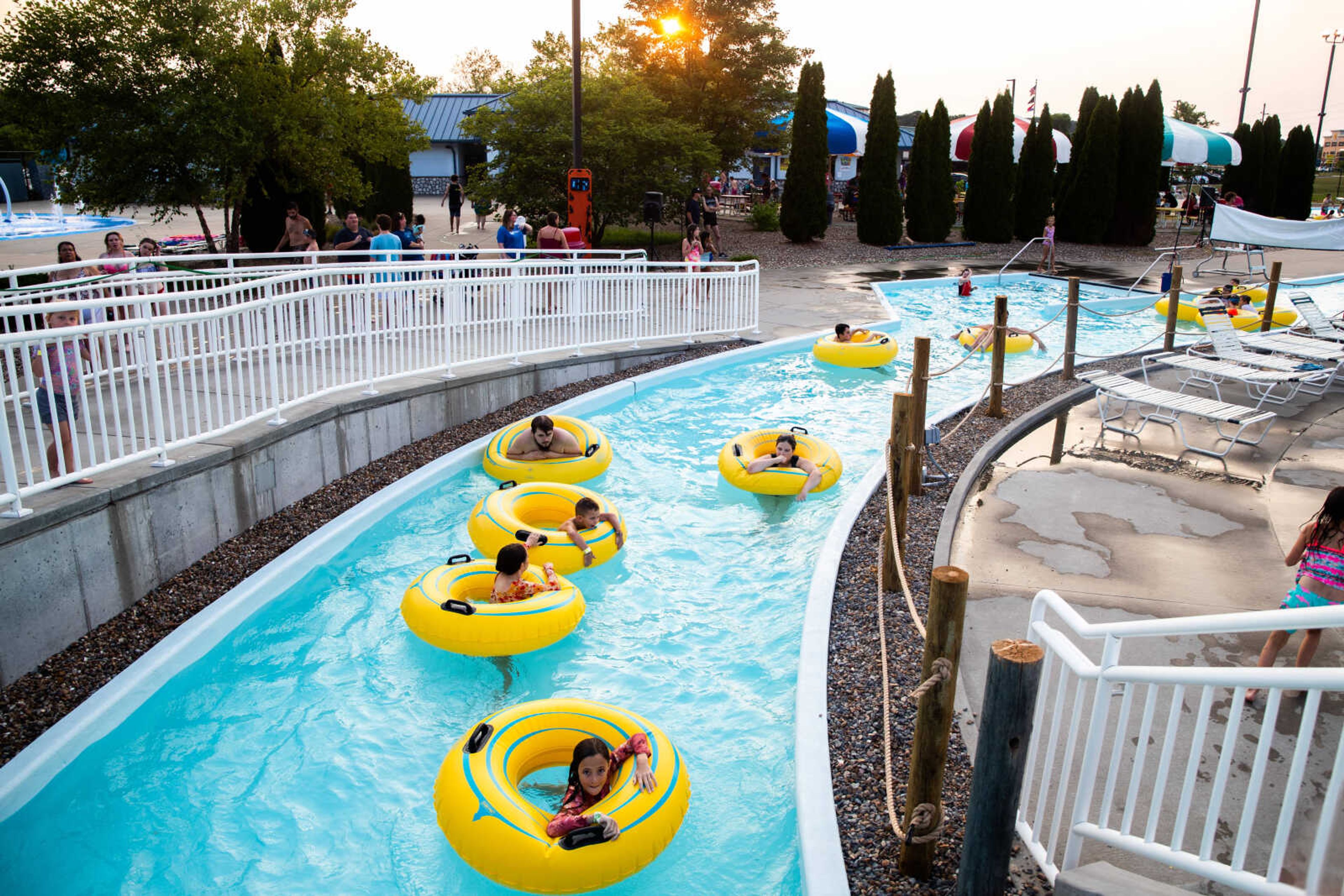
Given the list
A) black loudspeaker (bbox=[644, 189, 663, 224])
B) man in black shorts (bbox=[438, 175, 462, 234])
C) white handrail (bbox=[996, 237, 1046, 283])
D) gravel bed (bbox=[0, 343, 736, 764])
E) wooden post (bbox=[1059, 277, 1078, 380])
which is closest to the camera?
gravel bed (bbox=[0, 343, 736, 764])

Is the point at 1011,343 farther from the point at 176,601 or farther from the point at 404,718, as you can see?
the point at 176,601

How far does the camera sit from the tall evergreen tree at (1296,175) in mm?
35781

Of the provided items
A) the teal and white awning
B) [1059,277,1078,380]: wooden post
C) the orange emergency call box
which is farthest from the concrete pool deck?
the teal and white awning

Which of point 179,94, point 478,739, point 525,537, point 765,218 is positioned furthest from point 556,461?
point 765,218

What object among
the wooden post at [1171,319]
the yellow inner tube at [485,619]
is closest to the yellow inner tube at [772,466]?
the yellow inner tube at [485,619]

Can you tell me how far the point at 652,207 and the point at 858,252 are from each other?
9496mm

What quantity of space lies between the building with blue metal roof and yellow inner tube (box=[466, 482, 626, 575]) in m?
→ 40.3

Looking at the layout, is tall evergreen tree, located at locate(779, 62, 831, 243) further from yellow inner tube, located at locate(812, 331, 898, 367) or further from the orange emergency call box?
yellow inner tube, located at locate(812, 331, 898, 367)

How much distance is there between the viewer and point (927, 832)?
3.72 meters

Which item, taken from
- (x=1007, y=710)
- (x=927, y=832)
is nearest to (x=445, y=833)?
(x=927, y=832)

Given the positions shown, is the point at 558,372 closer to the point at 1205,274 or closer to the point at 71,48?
the point at 71,48

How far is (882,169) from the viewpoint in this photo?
27.2m

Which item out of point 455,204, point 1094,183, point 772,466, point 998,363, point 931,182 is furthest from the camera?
point 1094,183

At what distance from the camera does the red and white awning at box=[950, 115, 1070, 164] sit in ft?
98.0
